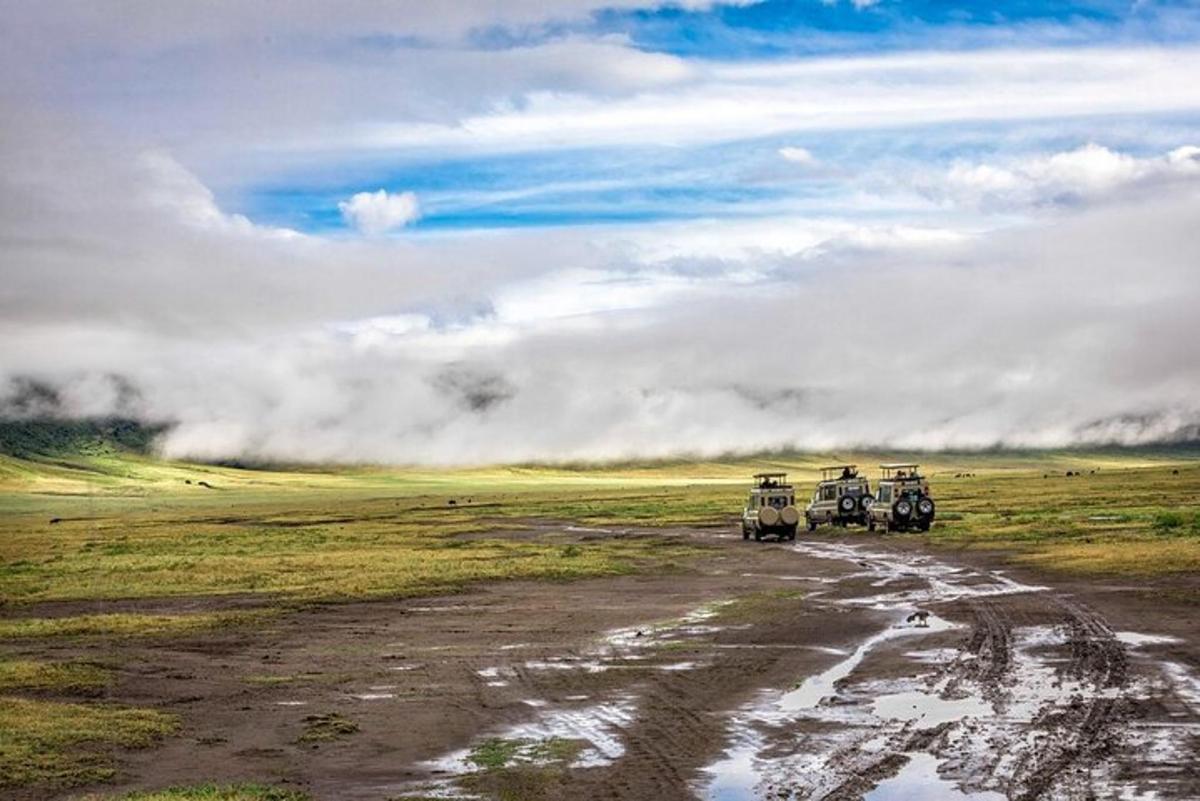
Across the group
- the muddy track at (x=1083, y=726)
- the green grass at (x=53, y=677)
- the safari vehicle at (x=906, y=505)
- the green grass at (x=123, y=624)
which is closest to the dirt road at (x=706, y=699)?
the muddy track at (x=1083, y=726)

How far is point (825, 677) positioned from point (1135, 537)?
42.3 m

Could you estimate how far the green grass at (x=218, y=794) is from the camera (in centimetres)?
1642

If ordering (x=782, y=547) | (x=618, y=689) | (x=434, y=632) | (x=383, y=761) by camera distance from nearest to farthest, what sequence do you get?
(x=383, y=761) → (x=618, y=689) → (x=434, y=632) → (x=782, y=547)

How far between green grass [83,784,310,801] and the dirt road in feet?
1.82

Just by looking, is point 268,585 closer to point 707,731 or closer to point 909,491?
point 707,731

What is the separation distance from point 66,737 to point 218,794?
5434mm

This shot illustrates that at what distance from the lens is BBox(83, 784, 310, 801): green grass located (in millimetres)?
16422

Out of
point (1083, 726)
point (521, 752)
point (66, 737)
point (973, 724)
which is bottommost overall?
point (66, 737)

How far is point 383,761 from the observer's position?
1912cm

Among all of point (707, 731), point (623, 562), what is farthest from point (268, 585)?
point (707, 731)

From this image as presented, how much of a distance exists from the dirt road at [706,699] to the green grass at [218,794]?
55cm

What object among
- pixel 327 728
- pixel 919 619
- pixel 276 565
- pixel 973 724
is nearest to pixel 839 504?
pixel 276 565

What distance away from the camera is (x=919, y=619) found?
35.7 metres

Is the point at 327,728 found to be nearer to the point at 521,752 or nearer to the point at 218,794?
the point at 521,752
